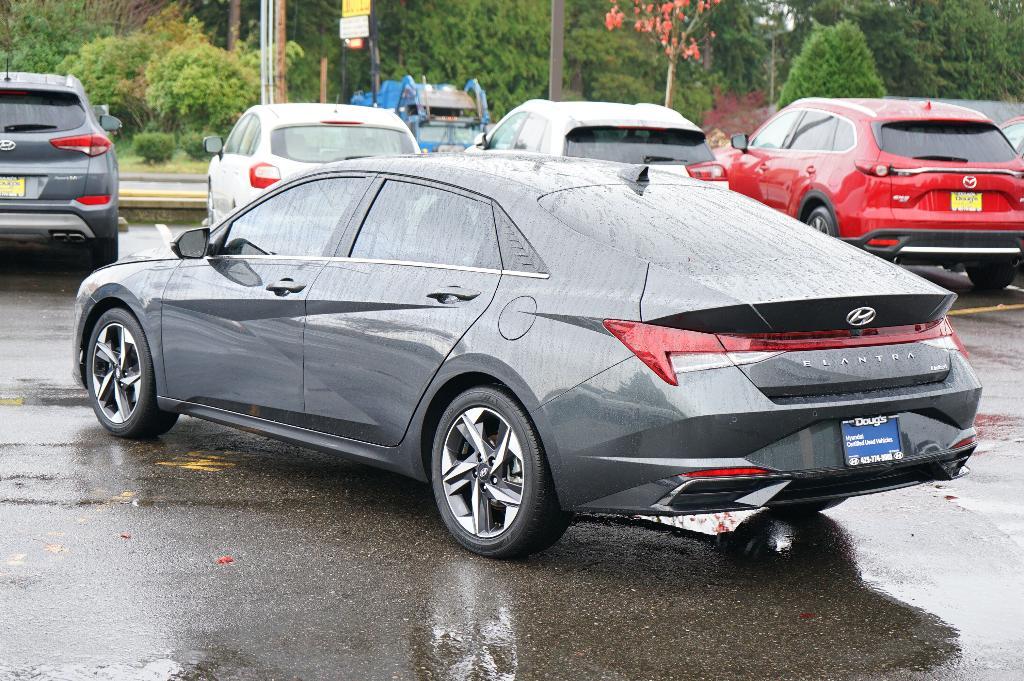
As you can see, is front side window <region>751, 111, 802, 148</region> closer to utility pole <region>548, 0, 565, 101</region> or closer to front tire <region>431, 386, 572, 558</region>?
utility pole <region>548, 0, 565, 101</region>

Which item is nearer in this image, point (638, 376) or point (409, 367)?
point (638, 376)

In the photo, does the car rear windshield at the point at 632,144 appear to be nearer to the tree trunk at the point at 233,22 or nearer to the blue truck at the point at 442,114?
the blue truck at the point at 442,114

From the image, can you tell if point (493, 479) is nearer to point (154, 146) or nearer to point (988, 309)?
point (988, 309)

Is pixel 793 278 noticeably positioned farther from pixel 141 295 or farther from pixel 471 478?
pixel 141 295

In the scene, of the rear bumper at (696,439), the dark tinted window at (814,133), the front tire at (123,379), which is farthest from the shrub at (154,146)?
the rear bumper at (696,439)

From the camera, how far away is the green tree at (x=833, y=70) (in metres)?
46.6

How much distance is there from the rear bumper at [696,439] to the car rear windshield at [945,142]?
936cm

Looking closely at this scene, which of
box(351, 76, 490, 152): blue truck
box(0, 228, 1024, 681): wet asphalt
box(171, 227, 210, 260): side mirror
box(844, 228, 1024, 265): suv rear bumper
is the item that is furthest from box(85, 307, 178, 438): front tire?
box(351, 76, 490, 152): blue truck

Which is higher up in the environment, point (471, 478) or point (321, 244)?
point (321, 244)

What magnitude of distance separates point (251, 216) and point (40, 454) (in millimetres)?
1494

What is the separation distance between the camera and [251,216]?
7074 millimetres

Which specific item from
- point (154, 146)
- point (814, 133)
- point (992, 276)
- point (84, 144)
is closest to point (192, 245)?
point (84, 144)

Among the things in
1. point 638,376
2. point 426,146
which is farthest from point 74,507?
point 426,146

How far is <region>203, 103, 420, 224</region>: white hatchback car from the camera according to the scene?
14562mm
